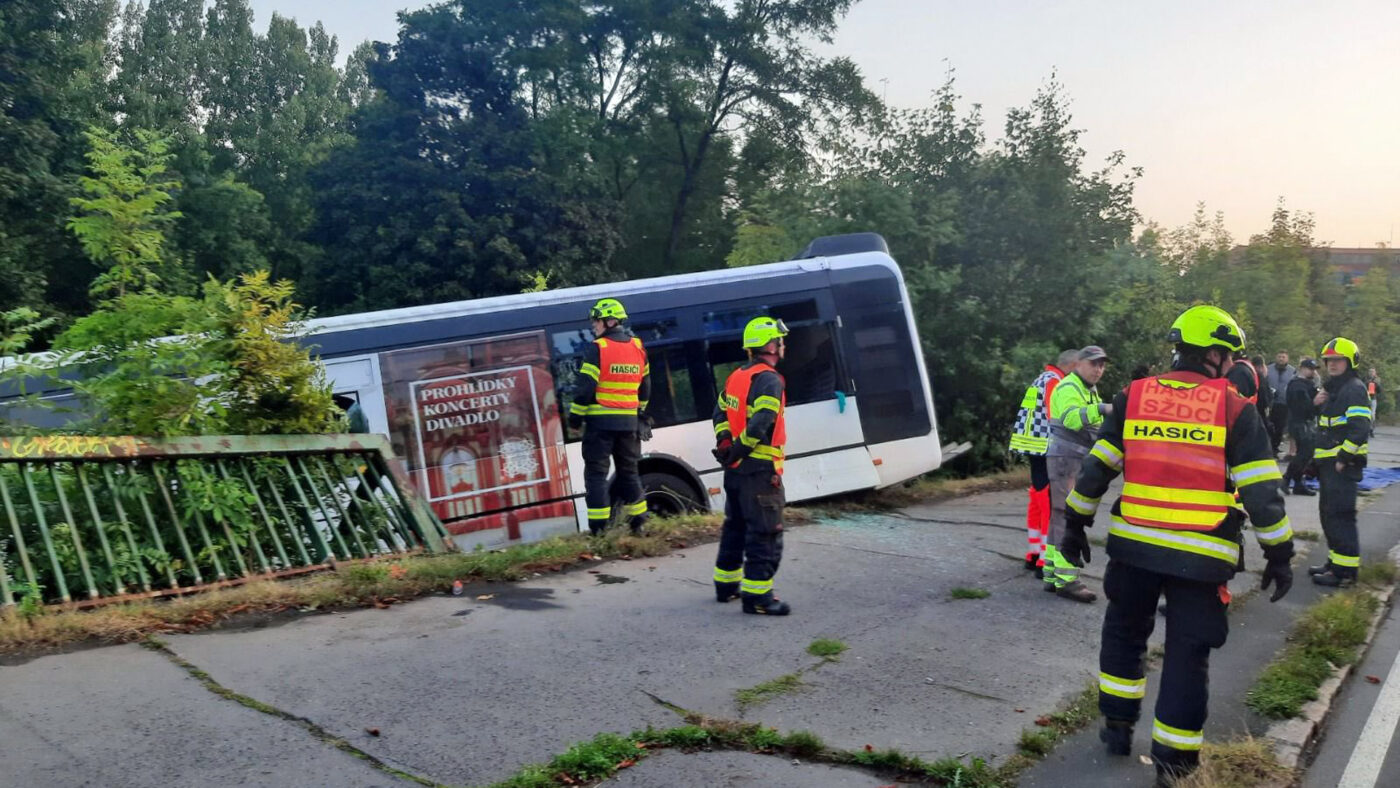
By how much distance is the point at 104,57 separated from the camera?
37719mm

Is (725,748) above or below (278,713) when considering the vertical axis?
below

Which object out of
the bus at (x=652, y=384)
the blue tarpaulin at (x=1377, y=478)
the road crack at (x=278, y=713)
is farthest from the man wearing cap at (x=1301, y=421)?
the road crack at (x=278, y=713)

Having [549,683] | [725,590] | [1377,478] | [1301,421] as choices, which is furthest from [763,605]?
[1377,478]

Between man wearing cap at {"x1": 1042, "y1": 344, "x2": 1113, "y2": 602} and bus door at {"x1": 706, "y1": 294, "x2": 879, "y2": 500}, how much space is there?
3790mm

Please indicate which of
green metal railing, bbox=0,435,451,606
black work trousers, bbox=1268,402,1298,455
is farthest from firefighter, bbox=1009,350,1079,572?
black work trousers, bbox=1268,402,1298,455

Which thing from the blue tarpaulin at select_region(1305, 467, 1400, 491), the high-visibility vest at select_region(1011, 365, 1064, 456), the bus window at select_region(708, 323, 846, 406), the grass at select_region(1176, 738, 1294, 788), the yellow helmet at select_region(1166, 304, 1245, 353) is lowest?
the blue tarpaulin at select_region(1305, 467, 1400, 491)

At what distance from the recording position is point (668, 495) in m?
10.1

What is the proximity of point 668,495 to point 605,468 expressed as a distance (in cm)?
200

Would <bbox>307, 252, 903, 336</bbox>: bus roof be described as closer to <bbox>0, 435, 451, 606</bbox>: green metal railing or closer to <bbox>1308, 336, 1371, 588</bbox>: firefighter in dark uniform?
<bbox>0, 435, 451, 606</bbox>: green metal railing

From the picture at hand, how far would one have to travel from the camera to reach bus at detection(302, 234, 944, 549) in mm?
9641

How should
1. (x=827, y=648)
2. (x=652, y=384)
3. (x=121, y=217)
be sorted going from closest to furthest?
(x=827, y=648) → (x=121, y=217) → (x=652, y=384)

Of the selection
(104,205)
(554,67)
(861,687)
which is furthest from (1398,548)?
(554,67)

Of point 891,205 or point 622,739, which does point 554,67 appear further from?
point 622,739

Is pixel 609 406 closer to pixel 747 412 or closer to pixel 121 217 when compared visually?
pixel 747 412
